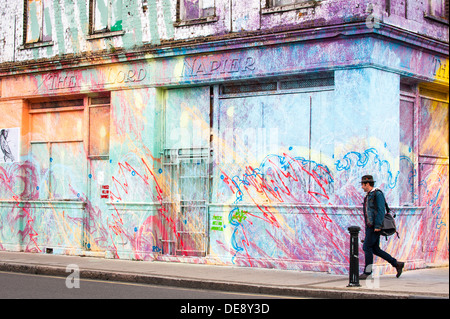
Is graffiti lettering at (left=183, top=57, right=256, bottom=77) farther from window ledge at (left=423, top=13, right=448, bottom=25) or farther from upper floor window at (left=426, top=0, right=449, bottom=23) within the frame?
upper floor window at (left=426, top=0, right=449, bottom=23)

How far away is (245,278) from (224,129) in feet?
12.7

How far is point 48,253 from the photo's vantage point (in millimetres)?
18625

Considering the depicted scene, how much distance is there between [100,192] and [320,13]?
6841 mm

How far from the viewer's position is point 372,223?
1320cm

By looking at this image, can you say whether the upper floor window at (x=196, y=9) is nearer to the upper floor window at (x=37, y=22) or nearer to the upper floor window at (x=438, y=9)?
the upper floor window at (x=37, y=22)

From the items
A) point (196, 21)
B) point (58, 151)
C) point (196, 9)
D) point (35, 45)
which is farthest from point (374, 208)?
point (35, 45)

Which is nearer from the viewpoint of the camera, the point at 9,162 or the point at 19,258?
the point at 19,258

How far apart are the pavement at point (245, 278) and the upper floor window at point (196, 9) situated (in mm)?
5397

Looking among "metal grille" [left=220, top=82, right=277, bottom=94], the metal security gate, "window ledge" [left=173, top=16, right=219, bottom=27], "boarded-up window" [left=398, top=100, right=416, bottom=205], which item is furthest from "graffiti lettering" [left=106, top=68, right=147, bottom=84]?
"boarded-up window" [left=398, top=100, right=416, bottom=205]

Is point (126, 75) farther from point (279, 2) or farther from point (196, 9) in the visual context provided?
point (279, 2)

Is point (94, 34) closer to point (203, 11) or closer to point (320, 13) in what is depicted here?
point (203, 11)

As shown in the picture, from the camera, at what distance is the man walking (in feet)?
43.2

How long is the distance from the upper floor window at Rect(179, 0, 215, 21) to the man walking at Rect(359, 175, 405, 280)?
5.43m
